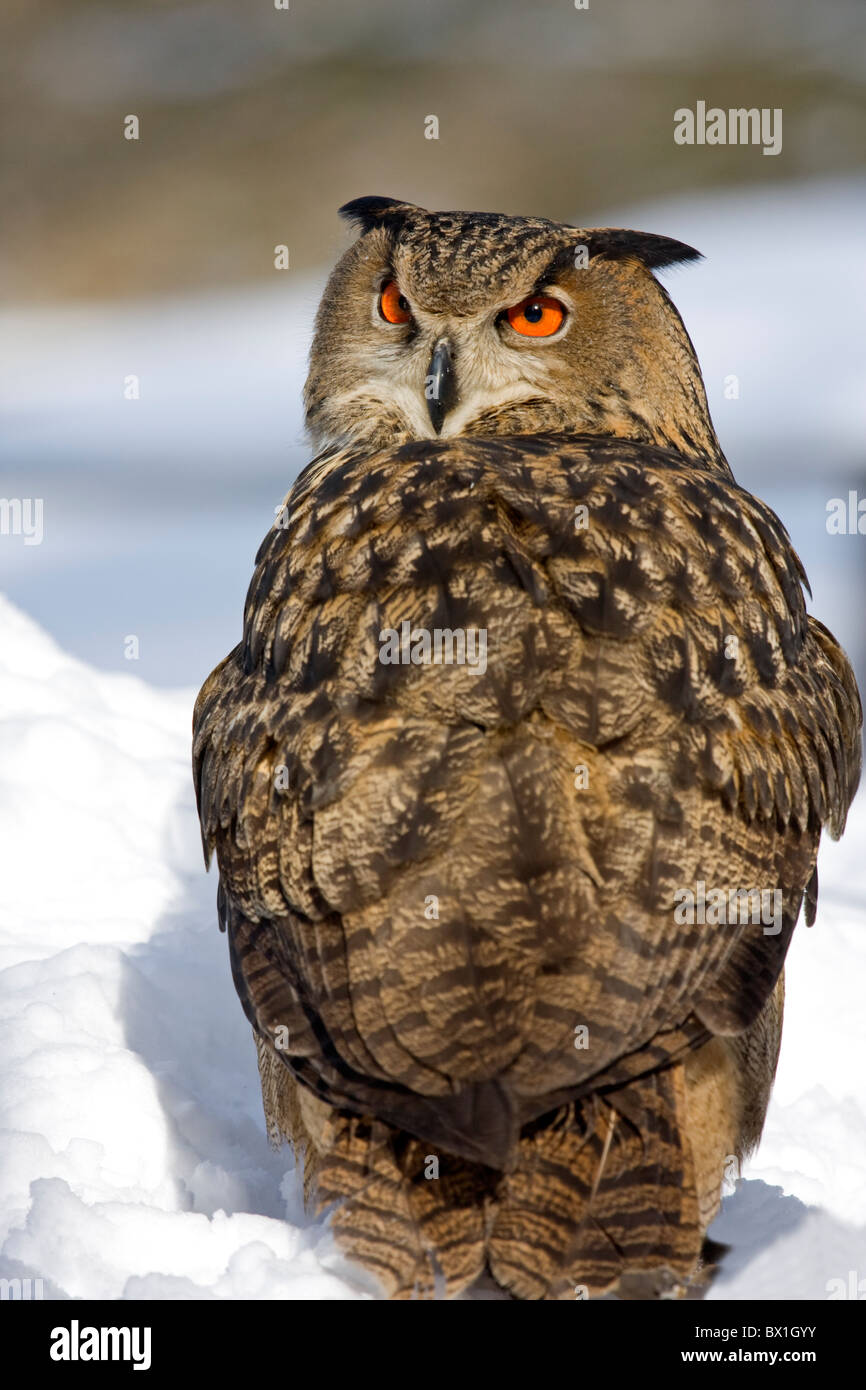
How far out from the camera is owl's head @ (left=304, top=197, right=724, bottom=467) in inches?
118

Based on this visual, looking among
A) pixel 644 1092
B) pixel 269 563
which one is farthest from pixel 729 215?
pixel 644 1092

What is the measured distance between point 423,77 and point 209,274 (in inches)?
79.4

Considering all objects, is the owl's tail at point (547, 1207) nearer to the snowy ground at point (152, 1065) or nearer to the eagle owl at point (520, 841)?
the eagle owl at point (520, 841)

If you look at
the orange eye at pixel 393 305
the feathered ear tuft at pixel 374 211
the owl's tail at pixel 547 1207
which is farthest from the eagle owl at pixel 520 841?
the feathered ear tuft at pixel 374 211

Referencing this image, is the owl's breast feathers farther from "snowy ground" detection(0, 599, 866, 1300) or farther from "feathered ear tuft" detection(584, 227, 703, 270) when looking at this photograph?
"feathered ear tuft" detection(584, 227, 703, 270)

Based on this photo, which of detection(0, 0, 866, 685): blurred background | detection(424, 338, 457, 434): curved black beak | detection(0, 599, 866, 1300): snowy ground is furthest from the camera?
detection(0, 0, 866, 685): blurred background

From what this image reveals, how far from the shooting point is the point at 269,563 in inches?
105

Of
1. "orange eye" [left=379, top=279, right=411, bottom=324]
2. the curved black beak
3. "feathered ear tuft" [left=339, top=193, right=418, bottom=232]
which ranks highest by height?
"feathered ear tuft" [left=339, top=193, right=418, bottom=232]

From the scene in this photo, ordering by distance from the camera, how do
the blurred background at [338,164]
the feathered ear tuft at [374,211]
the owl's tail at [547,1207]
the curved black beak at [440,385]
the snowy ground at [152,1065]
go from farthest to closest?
1. the blurred background at [338,164]
2. the feathered ear tuft at [374,211]
3. the curved black beak at [440,385]
4. the snowy ground at [152,1065]
5. the owl's tail at [547,1207]

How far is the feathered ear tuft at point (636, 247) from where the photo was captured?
3.11 metres

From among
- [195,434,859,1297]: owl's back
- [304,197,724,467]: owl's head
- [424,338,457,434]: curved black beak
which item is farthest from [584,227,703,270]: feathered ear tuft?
[195,434,859,1297]: owl's back

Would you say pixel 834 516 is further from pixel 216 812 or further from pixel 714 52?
pixel 216 812

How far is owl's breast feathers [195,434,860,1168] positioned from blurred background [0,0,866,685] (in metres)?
5.15

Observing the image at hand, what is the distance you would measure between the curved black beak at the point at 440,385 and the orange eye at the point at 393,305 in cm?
21
